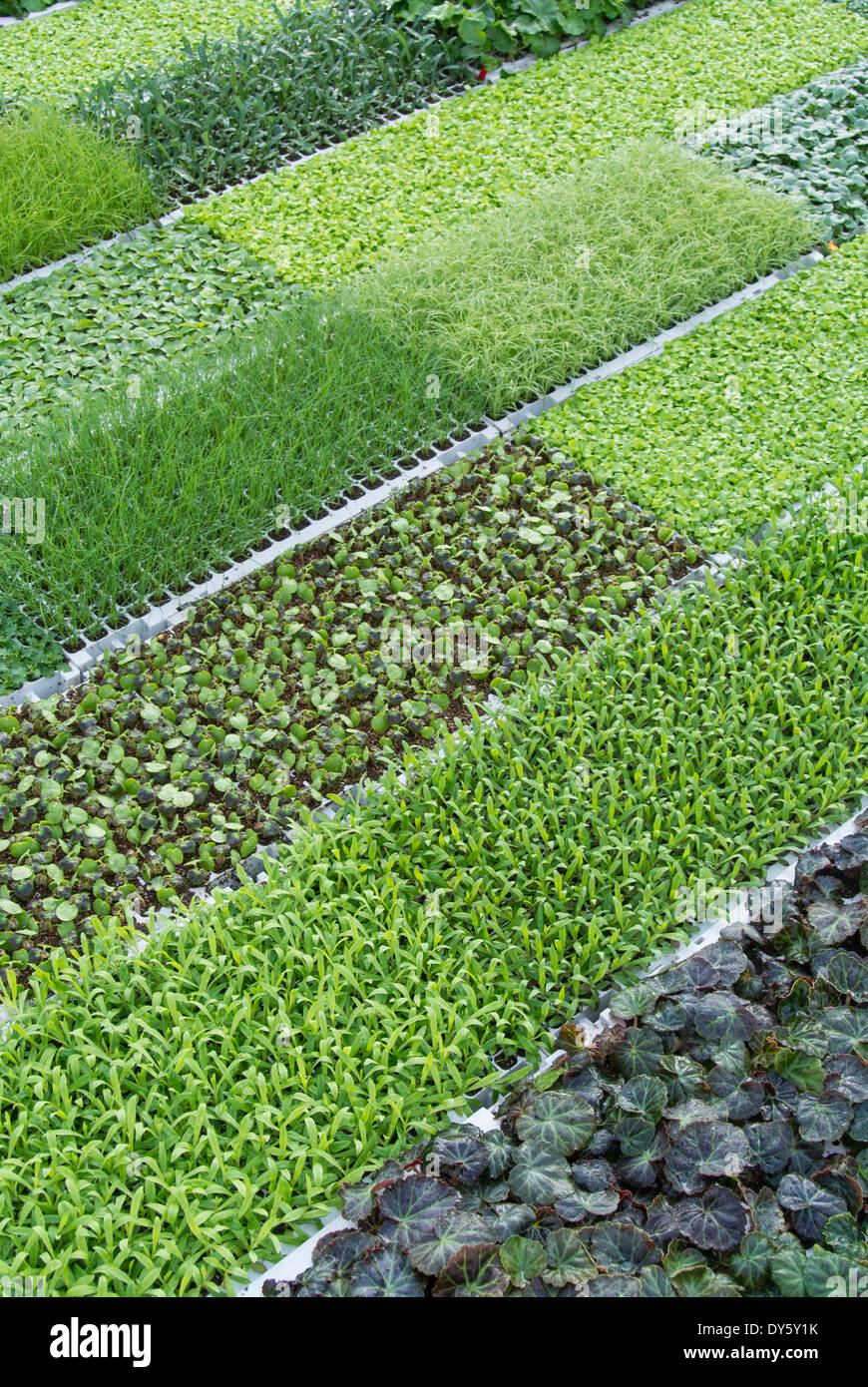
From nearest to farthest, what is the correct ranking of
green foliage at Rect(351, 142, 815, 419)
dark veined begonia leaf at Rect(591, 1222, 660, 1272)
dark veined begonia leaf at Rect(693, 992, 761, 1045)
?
dark veined begonia leaf at Rect(591, 1222, 660, 1272)
dark veined begonia leaf at Rect(693, 992, 761, 1045)
green foliage at Rect(351, 142, 815, 419)

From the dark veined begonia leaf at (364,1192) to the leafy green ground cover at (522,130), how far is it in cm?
486

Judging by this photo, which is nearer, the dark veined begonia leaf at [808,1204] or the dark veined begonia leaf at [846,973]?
the dark veined begonia leaf at [808,1204]

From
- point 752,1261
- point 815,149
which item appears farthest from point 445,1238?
point 815,149

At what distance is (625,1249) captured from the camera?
2.77 meters

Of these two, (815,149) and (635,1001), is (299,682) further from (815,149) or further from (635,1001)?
(815,149)

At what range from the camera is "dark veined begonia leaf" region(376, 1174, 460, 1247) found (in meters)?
2.80

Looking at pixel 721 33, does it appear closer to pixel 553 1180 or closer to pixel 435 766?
pixel 435 766

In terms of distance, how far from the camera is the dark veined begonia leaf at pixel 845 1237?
2783 mm

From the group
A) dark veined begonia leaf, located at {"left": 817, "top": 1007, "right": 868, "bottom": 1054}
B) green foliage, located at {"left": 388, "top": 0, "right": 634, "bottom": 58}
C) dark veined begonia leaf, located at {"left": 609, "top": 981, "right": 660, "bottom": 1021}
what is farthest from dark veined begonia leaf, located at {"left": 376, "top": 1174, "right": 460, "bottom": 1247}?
green foliage, located at {"left": 388, "top": 0, "right": 634, "bottom": 58}

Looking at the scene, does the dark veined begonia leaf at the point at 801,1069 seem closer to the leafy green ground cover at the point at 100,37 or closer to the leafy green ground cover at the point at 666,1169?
the leafy green ground cover at the point at 666,1169

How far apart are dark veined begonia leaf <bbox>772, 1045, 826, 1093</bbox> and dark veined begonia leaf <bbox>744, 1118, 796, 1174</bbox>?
0.13 metres

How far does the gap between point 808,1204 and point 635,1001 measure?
2.17 feet

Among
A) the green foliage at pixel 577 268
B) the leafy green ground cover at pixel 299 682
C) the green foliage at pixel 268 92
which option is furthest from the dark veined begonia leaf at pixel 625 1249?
the green foliage at pixel 268 92

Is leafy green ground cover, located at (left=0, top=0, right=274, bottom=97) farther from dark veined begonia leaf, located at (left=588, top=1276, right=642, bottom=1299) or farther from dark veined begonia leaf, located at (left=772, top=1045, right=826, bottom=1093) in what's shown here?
dark veined begonia leaf, located at (left=588, top=1276, right=642, bottom=1299)
